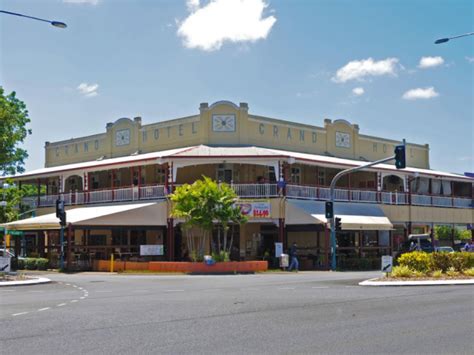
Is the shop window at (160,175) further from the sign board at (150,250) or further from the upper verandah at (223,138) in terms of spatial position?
the sign board at (150,250)

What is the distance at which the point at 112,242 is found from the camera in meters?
43.8

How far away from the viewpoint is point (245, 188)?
37.6 m

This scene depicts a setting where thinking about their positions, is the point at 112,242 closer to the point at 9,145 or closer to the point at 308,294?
the point at 9,145

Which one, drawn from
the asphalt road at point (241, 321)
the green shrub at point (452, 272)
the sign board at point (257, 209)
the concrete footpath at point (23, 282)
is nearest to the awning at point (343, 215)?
the sign board at point (257, 209)

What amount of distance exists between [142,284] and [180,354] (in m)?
15.2

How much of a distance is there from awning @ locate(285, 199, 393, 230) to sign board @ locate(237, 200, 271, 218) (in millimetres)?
1077

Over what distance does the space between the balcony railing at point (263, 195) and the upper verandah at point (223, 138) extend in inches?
201

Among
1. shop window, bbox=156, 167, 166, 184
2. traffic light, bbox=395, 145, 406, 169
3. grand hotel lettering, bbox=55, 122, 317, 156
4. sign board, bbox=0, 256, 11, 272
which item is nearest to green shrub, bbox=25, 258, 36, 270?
shop window, bbox=156, 167, 166, 184

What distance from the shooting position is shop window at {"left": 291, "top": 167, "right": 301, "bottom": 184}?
4250 cm

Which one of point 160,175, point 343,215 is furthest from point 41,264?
point 343,215

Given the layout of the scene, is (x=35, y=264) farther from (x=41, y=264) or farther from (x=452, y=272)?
(x=452, y=272)

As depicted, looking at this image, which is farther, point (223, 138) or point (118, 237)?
point (118, 237)

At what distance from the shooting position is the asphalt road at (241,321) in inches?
404

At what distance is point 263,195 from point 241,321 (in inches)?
956
